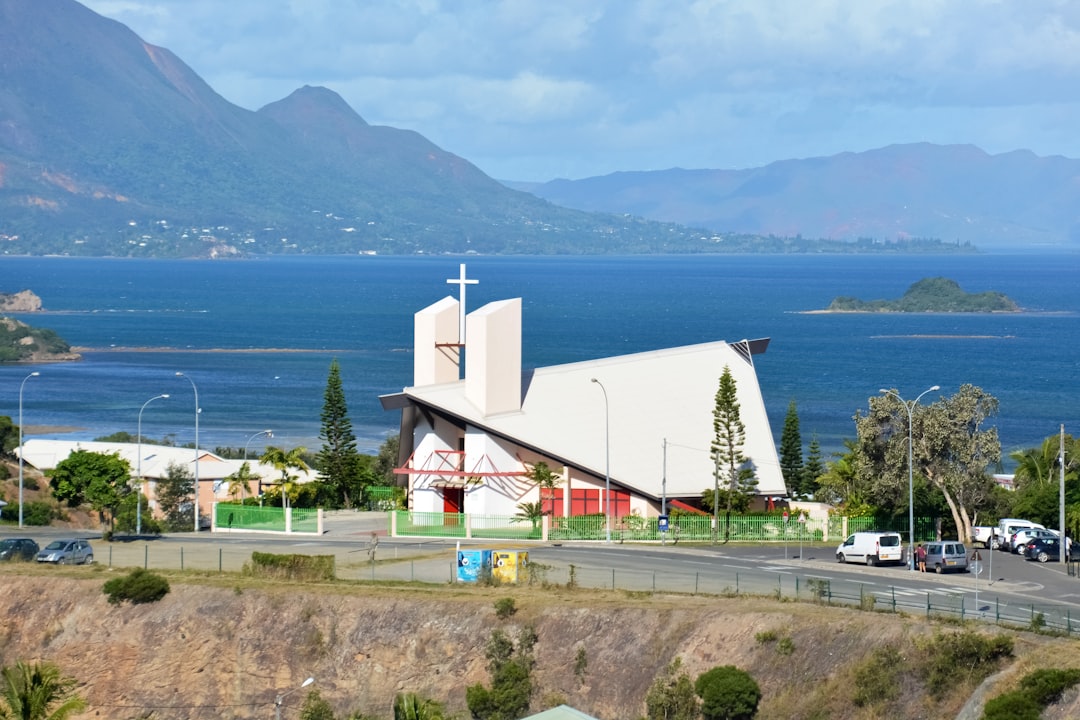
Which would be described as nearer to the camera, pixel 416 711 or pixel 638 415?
pixel 416 711

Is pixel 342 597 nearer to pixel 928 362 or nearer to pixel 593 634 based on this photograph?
pixel 593 634

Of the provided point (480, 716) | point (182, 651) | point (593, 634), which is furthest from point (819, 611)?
point (182, 651)

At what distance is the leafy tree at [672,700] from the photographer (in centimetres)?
4109

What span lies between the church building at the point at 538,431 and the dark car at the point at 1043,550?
41.5ft

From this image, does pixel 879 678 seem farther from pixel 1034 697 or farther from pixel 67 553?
pixel 67 553

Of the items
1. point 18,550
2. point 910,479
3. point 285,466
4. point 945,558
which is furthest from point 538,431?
point 18,550

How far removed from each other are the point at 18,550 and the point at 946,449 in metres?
32.1

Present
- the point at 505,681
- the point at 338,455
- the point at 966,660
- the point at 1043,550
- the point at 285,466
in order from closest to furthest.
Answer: the point at 966,660 → the point at 505,681 → the point at 1043,550 → the point at 285,466 → the point at 338,455

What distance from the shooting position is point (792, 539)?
6269 centimetres

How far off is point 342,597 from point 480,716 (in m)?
6.53

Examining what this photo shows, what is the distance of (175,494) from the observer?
77938 millimetres

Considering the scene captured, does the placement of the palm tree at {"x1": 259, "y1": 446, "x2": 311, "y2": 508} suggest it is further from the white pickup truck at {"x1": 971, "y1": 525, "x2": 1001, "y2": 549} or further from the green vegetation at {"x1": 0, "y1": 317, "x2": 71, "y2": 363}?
the green vegetation at {"x1": 0, "y1": 317, "x2": 71, "y2": 363}

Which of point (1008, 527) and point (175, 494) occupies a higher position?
point (175, 494)

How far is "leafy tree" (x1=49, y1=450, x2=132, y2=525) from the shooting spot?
64.6m
